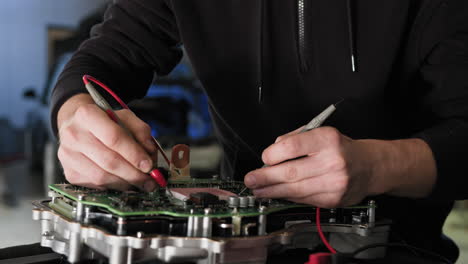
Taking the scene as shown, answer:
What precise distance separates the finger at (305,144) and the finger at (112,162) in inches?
8.0

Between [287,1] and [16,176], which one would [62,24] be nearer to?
[16,176]

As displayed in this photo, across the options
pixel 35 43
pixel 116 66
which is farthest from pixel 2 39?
pixel 116 66

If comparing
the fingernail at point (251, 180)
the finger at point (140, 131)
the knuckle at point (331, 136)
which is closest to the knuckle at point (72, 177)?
the finger at point (140, 131)

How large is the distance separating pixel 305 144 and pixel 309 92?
0.37 meters

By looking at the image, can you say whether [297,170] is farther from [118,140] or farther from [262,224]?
[118,140]

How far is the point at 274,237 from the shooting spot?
0.58 meters

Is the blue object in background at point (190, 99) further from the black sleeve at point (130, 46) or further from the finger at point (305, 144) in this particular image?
the finger at point (305, 144)

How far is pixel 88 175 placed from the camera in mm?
693

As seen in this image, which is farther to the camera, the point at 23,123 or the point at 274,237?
the point at 23,123

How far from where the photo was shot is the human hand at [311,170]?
67 centimetres

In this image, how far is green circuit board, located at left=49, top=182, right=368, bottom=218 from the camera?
0.55m

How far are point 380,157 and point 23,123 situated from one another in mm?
4953

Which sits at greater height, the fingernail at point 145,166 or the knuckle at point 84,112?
the knuckle at point 84,112

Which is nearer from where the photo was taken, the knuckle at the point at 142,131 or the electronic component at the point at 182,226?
the electronic component at the point at 182,226
